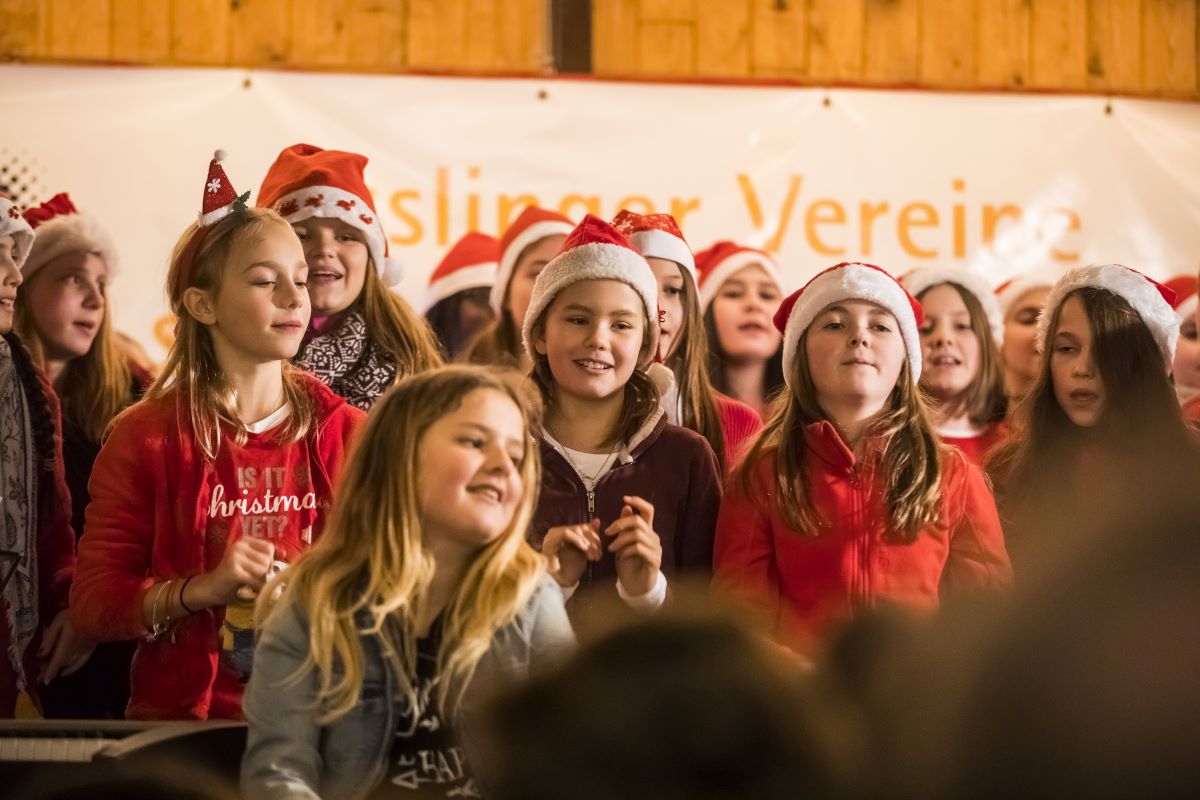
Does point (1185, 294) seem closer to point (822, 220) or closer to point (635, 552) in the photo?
point (822, 220)

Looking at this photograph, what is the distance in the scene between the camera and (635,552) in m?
1.80

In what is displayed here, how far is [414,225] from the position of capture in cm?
279

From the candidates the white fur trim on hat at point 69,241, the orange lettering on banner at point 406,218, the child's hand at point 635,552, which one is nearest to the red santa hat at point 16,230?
the white fur trim on hat at point 69,241

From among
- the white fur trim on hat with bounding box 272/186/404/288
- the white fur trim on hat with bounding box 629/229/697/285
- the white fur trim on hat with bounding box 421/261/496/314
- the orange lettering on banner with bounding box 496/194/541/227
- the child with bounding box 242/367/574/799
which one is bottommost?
the child with bounding box 242/367/574/799

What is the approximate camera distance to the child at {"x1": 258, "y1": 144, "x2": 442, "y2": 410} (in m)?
2.39

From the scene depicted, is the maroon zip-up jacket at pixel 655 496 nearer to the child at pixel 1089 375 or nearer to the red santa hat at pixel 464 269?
the child at pixel 1089 375

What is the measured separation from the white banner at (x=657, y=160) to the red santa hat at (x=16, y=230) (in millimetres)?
309

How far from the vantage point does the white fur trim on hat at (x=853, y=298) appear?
212 centimetres

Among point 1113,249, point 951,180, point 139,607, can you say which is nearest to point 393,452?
point 139,607

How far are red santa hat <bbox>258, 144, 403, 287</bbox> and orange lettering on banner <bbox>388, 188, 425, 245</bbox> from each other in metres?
0.20

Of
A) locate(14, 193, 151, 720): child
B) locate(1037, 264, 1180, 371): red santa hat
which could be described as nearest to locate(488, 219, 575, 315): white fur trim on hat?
locate(14, 193, 151, 720): child

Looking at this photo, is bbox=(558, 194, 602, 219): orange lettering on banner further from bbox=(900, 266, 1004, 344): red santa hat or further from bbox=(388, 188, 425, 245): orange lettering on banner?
bbox=(900, 266, 1004, 344): red santa hat

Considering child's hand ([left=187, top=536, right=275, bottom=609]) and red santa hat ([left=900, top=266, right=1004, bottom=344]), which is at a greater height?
red santa hat ([left=900, top=266, right=1004, bottom=344])

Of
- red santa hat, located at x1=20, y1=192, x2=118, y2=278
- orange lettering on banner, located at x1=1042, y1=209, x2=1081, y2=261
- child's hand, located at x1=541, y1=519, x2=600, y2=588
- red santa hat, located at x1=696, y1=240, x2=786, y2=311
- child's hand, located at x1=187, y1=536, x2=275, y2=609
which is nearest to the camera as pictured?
child's hand, located at x1=187, y1=536, x2=275, y2=609
